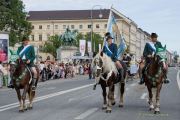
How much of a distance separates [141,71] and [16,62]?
368 cm

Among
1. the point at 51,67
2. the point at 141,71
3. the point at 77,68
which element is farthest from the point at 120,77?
the point at 77,68

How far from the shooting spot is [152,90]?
639 inches

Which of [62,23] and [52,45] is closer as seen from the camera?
[52,45]

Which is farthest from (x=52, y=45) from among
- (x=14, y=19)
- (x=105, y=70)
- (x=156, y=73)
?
(x=156, y=73)

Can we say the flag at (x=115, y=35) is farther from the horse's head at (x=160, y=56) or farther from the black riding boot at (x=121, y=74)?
the horse's head at (x=160, y=56)

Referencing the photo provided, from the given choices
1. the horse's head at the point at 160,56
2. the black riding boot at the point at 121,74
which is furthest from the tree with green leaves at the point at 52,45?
the horse's head at the point at 160,56

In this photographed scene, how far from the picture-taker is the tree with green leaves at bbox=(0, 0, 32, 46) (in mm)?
80438

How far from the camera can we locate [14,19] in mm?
81875

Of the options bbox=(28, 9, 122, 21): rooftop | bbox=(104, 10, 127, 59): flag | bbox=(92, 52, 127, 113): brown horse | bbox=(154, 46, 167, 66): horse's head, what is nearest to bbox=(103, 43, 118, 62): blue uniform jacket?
bbox=(92, 52, 127, 113): brown horse

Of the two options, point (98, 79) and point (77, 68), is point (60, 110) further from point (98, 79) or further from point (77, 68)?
point (77, 68)

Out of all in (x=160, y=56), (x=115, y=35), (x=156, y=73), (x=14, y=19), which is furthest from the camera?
(x=14, y=19)

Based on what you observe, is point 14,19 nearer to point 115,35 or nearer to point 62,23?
point 115,35

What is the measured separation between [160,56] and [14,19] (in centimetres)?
6841

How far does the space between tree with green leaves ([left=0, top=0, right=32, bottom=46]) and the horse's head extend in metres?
64.3
